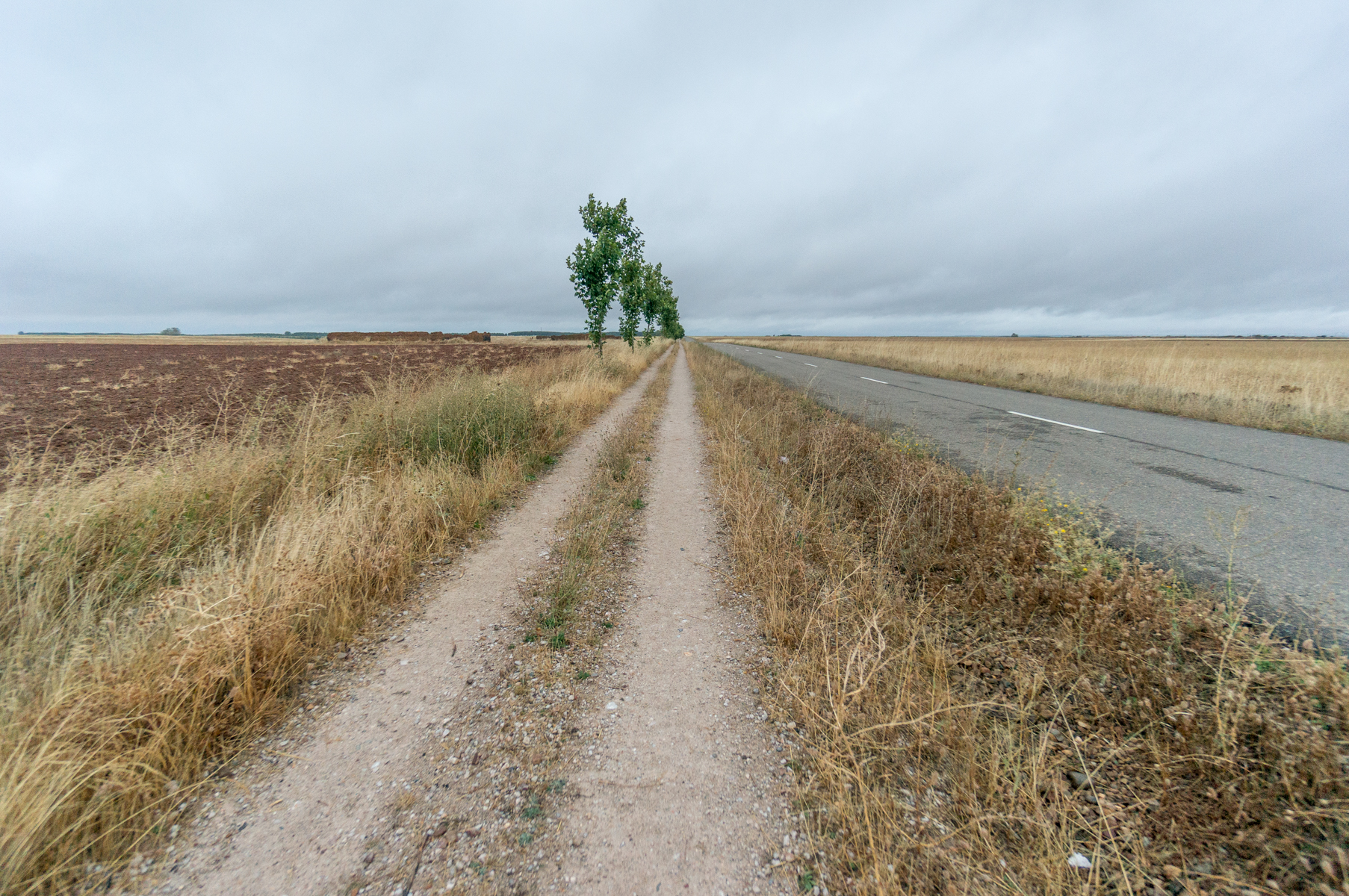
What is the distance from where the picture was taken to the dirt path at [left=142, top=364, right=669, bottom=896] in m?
1.68

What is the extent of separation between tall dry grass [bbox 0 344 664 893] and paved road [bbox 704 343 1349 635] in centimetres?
583

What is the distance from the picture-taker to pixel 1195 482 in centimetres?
492

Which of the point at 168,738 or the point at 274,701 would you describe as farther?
the point at 274,701

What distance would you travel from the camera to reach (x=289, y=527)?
3506 millimetres

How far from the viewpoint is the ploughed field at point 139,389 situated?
7696mm

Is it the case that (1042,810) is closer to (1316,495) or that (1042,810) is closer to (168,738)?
(168,738)

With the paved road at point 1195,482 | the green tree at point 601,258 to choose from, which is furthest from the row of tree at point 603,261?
the paved road at point 1195,482

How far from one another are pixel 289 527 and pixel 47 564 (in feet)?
4.30

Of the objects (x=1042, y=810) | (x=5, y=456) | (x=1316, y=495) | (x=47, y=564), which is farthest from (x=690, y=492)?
(x=5, y=456)

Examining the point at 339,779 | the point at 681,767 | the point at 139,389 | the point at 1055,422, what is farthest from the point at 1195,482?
the point at 139,389

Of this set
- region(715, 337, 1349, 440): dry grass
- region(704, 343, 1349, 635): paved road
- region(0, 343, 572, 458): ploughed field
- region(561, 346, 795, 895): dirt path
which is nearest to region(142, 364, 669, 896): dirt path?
region(561, 346, 795, 895): dirt path

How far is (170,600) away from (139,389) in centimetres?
1868

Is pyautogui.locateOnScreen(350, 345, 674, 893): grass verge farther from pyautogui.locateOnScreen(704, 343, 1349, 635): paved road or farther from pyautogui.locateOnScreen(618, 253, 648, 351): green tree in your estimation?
pyautogui.locateOnScreen(618, 253, 648, 351): green tree

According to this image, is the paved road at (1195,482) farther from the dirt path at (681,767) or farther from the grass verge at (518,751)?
the grass verge at (518,751)
